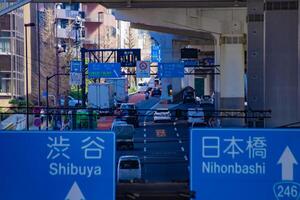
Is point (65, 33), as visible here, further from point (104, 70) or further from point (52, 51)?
point (104, 70)

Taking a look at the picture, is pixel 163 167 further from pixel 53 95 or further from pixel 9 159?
pixel 53 95

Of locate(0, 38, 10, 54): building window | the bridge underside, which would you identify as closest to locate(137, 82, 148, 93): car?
locate(0, 38, 10, 54): building window

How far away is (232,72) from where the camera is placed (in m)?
57.8

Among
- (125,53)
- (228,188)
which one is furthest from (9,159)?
(125,53)

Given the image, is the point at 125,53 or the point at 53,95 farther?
the point at 53,95

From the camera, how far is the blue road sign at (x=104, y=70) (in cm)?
5459

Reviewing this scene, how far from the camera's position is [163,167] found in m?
35.7

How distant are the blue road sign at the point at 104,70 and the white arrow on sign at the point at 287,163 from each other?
4683 cm

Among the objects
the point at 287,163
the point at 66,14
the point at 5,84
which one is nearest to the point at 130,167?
the point at 287,163

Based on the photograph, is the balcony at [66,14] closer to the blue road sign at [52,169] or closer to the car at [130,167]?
the car at [130,167]

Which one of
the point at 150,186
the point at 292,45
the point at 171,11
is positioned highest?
the point at 171,11

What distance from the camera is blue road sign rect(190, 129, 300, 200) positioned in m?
7.88

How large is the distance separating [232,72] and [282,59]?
29.0 meters

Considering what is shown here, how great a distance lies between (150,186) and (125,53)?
43.3m
